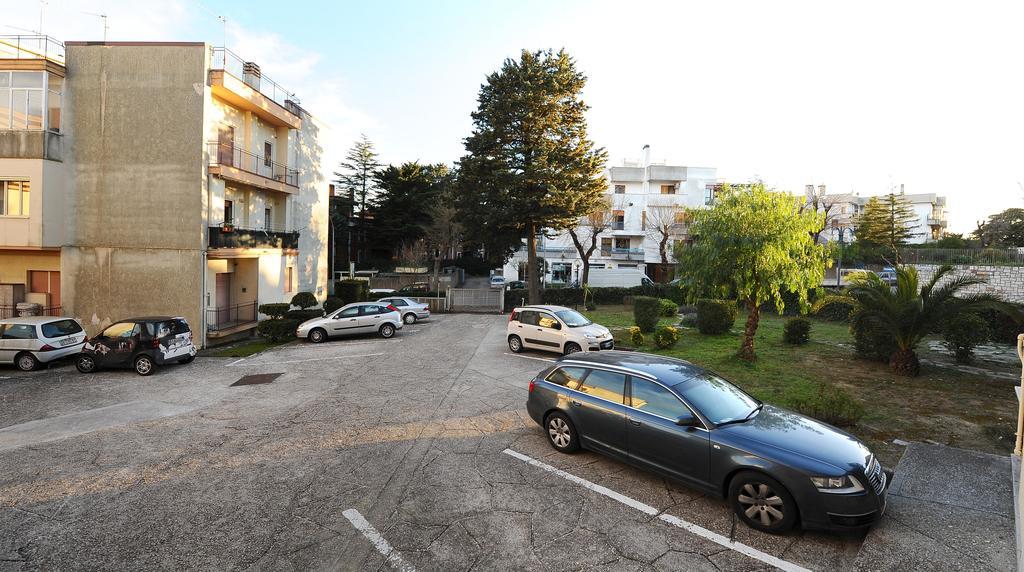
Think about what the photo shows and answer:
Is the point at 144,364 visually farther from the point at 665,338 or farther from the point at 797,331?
the point at 797,331

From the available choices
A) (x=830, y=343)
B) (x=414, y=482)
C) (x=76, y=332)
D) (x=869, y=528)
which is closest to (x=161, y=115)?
(x=76, y=332)

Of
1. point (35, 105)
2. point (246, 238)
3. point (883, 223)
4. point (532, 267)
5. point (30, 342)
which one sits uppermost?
point (883, 223)

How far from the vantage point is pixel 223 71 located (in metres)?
18.8

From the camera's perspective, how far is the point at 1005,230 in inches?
1706

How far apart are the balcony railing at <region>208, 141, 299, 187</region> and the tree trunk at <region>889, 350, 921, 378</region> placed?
74.5 ft

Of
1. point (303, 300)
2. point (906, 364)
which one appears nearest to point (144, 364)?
point (303, 300)

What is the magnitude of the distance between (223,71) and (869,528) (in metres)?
22.5

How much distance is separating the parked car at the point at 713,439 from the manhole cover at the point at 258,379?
27.6 feet

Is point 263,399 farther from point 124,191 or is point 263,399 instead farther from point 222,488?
point 124,191

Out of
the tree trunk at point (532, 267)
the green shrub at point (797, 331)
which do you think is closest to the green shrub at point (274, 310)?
the tree trunk at point (532, 267)

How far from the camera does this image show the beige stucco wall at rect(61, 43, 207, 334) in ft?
59.8

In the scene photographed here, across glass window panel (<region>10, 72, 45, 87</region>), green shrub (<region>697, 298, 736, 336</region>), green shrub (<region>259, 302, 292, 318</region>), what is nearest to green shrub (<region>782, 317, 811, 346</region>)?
green shrub (<region>697, 298, 736, 336</region>)

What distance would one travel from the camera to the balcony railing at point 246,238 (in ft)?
62.9

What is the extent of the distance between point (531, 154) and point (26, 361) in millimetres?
22268
